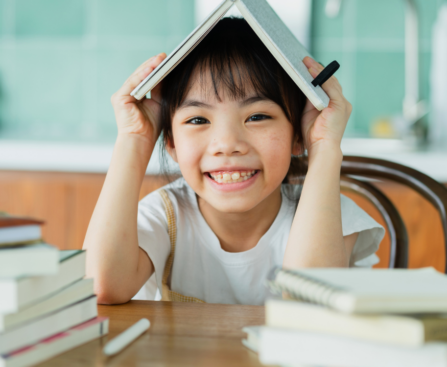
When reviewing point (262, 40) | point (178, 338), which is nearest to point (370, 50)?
point (262, 40)

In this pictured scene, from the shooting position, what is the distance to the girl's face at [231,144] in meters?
0.89

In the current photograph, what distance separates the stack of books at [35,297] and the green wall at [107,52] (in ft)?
5.91

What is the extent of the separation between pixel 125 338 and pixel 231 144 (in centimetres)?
46

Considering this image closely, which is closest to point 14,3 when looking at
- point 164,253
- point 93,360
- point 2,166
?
point 2,166

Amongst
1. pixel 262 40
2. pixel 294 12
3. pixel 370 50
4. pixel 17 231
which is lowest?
pixel 17 231

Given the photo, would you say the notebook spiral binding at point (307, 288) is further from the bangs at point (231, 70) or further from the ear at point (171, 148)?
the ear at point (171, 148)

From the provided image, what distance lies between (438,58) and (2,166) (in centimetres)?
180

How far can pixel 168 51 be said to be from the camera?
7.64 ft

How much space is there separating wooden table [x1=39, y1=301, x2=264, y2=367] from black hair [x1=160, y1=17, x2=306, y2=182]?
1.40 ft

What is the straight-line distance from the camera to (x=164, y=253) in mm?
994

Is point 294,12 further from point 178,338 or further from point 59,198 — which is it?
point 178,338

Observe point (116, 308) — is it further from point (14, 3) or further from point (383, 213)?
point (14, 3)

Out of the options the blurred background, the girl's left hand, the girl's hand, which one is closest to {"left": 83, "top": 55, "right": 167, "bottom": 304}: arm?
the girl's hand

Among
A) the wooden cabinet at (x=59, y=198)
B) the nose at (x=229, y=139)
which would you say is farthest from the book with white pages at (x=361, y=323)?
the wooden cabinet at (x=59, y=198)
